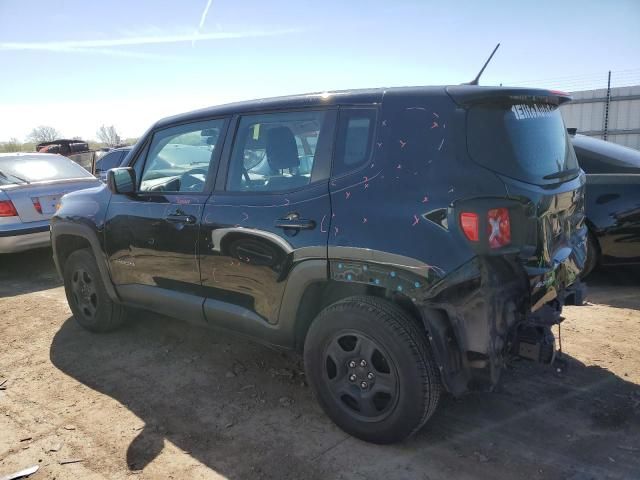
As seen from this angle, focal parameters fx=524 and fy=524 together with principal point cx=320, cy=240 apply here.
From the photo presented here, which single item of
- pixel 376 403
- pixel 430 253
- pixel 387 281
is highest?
pixel 430 253

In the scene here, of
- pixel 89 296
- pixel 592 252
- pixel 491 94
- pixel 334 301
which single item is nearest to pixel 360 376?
pixel 334 301

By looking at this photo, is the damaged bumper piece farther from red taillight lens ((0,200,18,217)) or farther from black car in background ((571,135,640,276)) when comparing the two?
red taillight lens ((0,200,18,217))

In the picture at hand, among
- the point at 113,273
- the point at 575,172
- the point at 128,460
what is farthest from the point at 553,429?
the point at 113,273

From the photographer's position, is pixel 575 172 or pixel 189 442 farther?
pixel 575 172

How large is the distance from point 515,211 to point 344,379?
1275 mm

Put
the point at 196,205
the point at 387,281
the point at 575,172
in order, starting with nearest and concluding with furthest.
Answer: the point at 387,281, the point at 575,172, the point at 196,205

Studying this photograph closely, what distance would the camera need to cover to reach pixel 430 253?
2.48 m

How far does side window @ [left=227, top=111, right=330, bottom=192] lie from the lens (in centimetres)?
304

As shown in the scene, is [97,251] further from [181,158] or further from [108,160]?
[108,160]

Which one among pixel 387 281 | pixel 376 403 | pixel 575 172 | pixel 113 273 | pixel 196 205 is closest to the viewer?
pixel 387 281

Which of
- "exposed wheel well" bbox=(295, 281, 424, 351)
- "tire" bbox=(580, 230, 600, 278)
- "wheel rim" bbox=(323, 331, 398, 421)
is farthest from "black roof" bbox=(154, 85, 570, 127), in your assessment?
"tire" bbox=(580, 230, 600, 278)

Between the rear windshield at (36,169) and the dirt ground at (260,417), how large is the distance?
344 centimetres

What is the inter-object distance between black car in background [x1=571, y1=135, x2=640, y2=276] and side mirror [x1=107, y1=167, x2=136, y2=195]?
13.6 ft

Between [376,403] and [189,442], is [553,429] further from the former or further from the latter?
[189,442]
